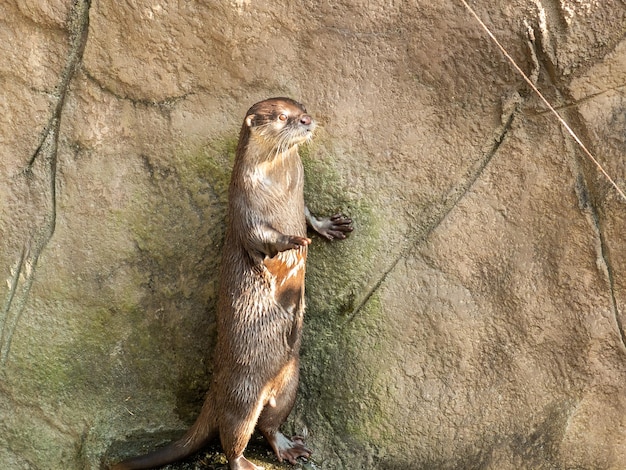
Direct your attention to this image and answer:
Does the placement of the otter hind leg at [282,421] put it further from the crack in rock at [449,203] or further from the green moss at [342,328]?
the crack in rock at [449,203]

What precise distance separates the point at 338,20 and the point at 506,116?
589 mm

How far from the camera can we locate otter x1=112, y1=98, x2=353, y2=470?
2.56 metres

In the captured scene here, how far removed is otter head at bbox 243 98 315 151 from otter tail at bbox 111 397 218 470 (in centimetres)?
84

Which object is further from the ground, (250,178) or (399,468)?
(250,178)

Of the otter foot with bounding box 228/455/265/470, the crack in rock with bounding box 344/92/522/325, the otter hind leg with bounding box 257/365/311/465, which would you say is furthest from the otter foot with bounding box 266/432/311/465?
the crack in rock with bounding box 344/92/522/325

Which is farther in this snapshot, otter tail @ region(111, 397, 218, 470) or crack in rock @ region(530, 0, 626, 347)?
otter tail @ region(111, 397, 218, 470)

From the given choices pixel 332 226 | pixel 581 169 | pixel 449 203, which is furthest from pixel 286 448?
pixel 581 169

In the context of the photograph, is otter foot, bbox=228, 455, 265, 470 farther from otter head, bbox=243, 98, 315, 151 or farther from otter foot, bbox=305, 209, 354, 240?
otter head, bbox=243, 98, 315, 151

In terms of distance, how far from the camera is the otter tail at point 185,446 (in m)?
2.72

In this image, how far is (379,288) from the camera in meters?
2.81

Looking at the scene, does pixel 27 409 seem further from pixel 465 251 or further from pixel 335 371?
pixel 465 251

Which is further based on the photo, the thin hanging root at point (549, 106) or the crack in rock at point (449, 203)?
the crack in rock at point (449, 203)

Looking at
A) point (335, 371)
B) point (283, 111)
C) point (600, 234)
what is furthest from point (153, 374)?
point (600, 234)

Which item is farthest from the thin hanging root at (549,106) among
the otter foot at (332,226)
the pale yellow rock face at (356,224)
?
the otter foot at (332,226)
